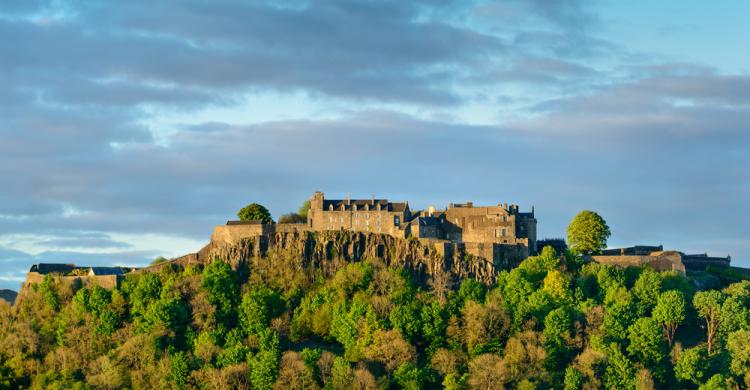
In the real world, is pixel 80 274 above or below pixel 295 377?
above

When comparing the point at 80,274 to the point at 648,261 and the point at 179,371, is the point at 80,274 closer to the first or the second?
the point at 179,371

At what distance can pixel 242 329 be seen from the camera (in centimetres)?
10275

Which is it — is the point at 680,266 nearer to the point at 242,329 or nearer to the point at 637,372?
the point at 637,372

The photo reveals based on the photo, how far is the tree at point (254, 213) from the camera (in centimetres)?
11431

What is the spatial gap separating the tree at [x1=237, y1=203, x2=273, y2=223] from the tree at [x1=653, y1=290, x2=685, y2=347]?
29.0 m

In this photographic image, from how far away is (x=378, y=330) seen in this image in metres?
100

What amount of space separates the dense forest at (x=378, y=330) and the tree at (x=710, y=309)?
107mm

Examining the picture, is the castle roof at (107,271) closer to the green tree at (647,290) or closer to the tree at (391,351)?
the tree at (391,351)

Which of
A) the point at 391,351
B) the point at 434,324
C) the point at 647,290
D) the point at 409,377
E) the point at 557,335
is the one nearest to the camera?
the point at 409,377

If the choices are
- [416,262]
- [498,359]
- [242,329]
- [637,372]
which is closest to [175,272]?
[242,329]

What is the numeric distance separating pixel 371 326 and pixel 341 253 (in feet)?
25.2

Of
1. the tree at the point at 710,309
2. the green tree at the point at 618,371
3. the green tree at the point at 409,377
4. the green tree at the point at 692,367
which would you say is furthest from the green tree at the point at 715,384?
the green tree at the point at 409,377

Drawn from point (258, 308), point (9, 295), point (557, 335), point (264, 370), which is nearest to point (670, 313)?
point (557, 335)

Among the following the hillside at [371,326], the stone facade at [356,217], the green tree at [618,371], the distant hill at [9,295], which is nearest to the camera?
the green tree at [618,371]
